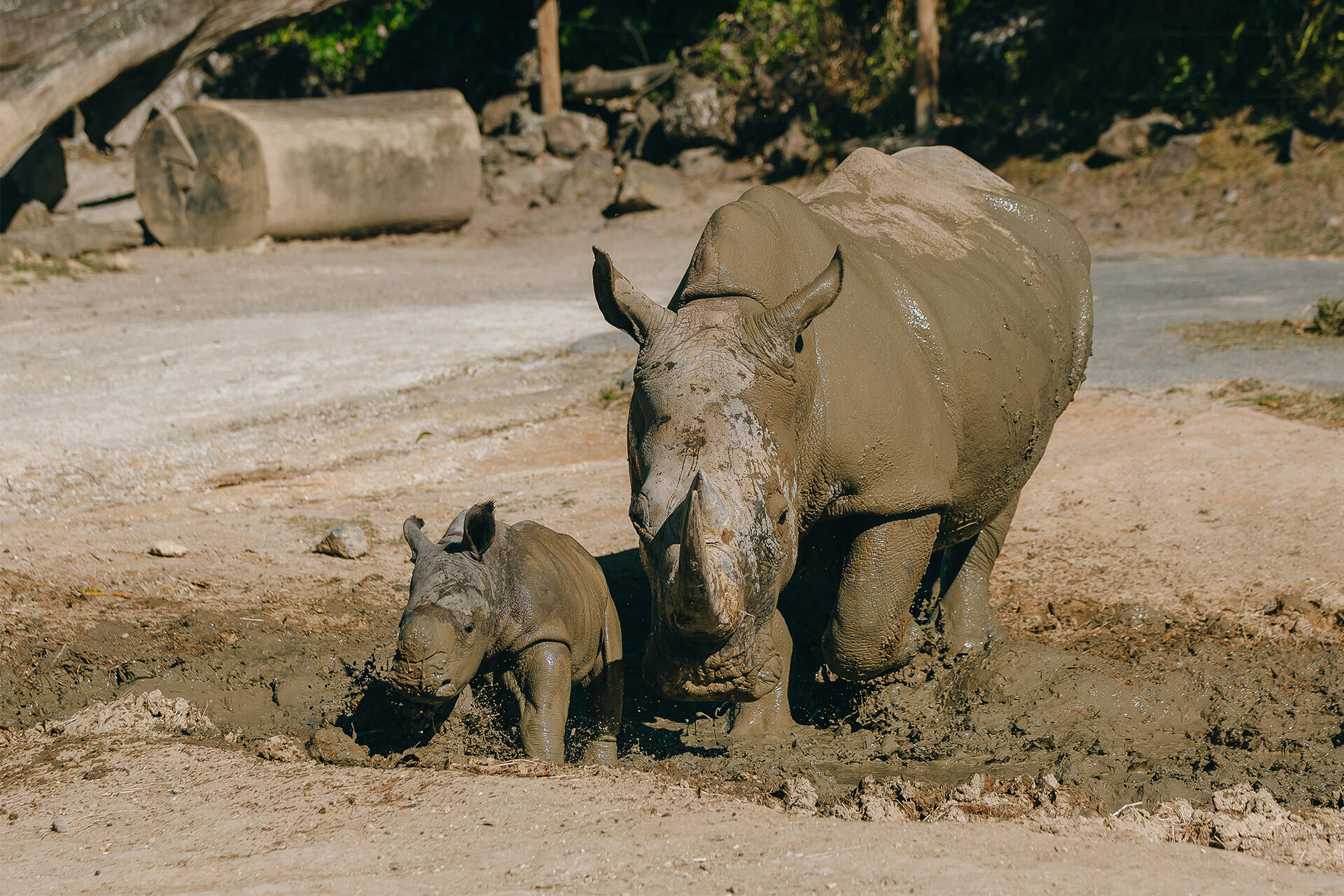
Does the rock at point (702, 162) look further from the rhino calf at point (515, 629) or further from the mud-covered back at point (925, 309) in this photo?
the rhino calf at point (515, 629)

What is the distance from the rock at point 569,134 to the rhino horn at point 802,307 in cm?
1569

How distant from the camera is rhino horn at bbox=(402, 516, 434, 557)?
3936 millimetres

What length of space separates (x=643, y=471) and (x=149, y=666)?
2413 millimetres

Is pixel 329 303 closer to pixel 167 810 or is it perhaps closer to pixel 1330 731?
pixel 167 810

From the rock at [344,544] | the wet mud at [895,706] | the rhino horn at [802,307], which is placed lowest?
the wet mud at [895,706]

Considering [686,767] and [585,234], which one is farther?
[585,234]

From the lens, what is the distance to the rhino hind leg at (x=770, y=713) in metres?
4.08

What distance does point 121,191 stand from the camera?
17594 millimetres

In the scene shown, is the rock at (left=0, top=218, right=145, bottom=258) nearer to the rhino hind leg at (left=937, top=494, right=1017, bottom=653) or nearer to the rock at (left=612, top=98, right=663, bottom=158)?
the rock at (left=612, top=98, right=663, bottom=158)

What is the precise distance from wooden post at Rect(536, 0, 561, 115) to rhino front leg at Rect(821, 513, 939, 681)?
51.1 ft

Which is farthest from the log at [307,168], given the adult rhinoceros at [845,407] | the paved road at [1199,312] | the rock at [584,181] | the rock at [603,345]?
the adult rhinoceros at [845,407]

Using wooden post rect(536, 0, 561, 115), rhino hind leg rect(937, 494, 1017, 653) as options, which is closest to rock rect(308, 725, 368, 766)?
rhino hind leg rect(937, 494, 1017, 653)

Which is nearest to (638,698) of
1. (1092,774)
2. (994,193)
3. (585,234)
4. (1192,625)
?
(1092,774)

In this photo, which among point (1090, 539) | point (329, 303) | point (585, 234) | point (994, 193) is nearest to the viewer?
point (994, 193)
